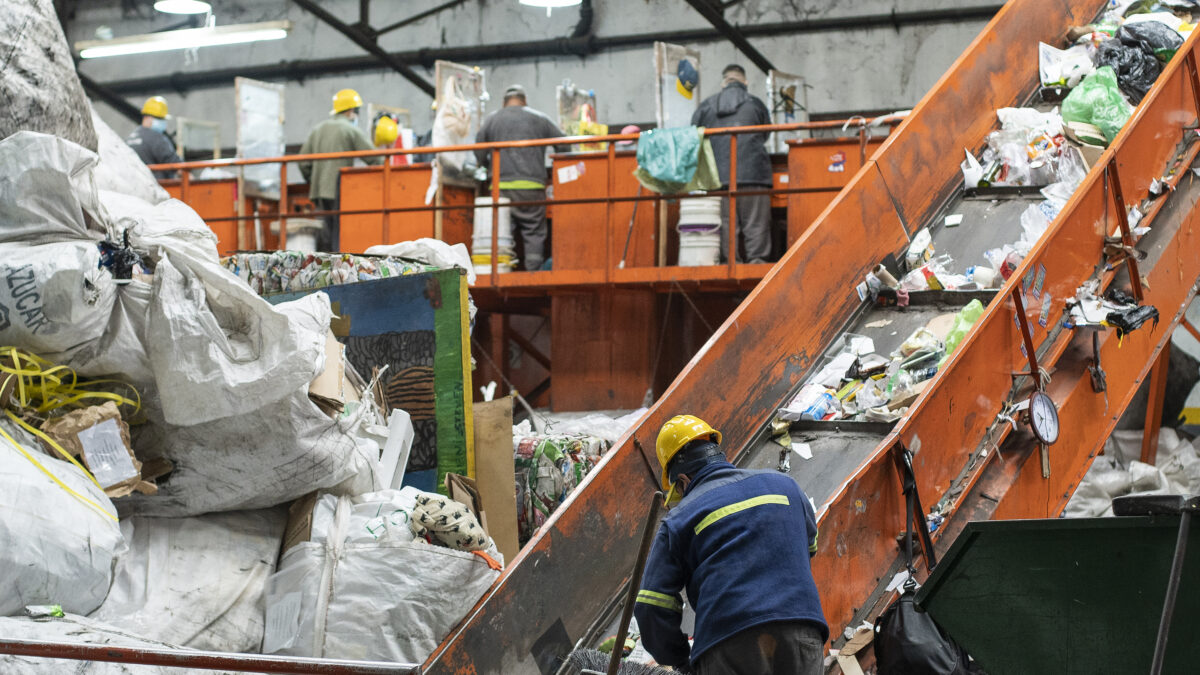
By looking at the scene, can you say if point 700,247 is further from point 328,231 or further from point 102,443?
point 102,443

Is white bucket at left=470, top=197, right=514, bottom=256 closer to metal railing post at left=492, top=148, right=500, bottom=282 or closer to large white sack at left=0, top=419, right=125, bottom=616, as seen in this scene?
metal railing post at left=492, top=148, right=500, bottom=282

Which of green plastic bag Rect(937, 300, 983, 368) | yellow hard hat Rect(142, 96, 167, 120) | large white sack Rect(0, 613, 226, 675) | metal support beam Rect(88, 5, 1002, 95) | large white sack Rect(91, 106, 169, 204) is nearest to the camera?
large white sack Rect(0, 613, 226, 675)

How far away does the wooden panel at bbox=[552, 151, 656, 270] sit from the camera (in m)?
9.99

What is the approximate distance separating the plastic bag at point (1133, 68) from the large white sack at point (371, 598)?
474 centimetres

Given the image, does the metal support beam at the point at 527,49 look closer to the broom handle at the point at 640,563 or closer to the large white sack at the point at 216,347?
the large white sack at the point at 216,347

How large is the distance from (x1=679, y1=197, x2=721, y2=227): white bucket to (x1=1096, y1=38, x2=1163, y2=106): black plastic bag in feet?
10.2

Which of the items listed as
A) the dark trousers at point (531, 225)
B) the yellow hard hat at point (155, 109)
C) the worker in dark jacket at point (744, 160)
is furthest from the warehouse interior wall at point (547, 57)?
the dark trousers at point (531, 225)

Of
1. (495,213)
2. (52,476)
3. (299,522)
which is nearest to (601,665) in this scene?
(299,522)

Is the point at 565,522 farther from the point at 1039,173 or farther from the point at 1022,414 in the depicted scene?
the point at 1039,173

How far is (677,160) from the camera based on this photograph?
9250 mm

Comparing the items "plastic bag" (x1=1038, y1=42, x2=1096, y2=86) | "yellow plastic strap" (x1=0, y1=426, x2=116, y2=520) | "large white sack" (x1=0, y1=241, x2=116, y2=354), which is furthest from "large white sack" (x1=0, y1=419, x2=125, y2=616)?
"plastic bag" (x1=1038, y1=42, x2=1096, y2=86)

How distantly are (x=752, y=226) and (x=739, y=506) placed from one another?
606cm

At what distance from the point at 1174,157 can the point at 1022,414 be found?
6.17 ft

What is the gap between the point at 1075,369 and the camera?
A: 17.9ft
